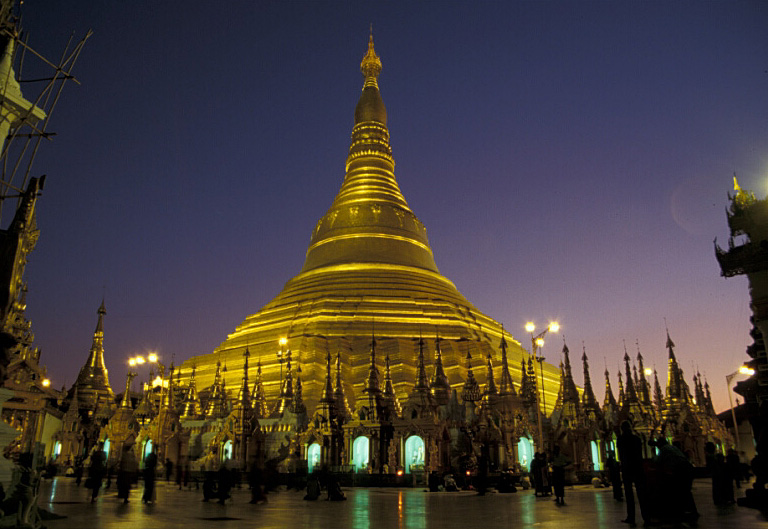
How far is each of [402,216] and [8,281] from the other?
4217cm

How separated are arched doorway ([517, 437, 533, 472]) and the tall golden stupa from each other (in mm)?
7038

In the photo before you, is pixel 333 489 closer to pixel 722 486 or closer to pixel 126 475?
pixel 126 475

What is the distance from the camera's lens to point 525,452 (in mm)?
26656

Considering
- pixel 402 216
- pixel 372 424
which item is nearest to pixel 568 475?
pixel 372 424

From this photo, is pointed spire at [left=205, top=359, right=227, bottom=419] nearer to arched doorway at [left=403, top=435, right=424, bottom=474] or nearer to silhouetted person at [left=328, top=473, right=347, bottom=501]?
arched doorway at [left=403, top=435, right=424, bottom=474]

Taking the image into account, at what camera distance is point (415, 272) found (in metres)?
48.6

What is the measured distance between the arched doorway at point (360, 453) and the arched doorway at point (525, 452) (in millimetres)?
6371

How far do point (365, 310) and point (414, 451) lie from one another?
60.2ft

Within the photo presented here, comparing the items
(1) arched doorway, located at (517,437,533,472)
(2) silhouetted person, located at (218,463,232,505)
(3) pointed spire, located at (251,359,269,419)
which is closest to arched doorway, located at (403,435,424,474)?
(1) arched doorway, located at (517,437,533,472)

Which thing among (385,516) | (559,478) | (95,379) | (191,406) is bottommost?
(385,516)

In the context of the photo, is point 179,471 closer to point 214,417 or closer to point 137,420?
point 214,417

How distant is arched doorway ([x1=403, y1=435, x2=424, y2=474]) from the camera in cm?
2491

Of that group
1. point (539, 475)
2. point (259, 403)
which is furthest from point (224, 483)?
point (259, 403)

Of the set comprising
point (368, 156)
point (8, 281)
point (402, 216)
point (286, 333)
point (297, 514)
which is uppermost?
point (368, 156)
